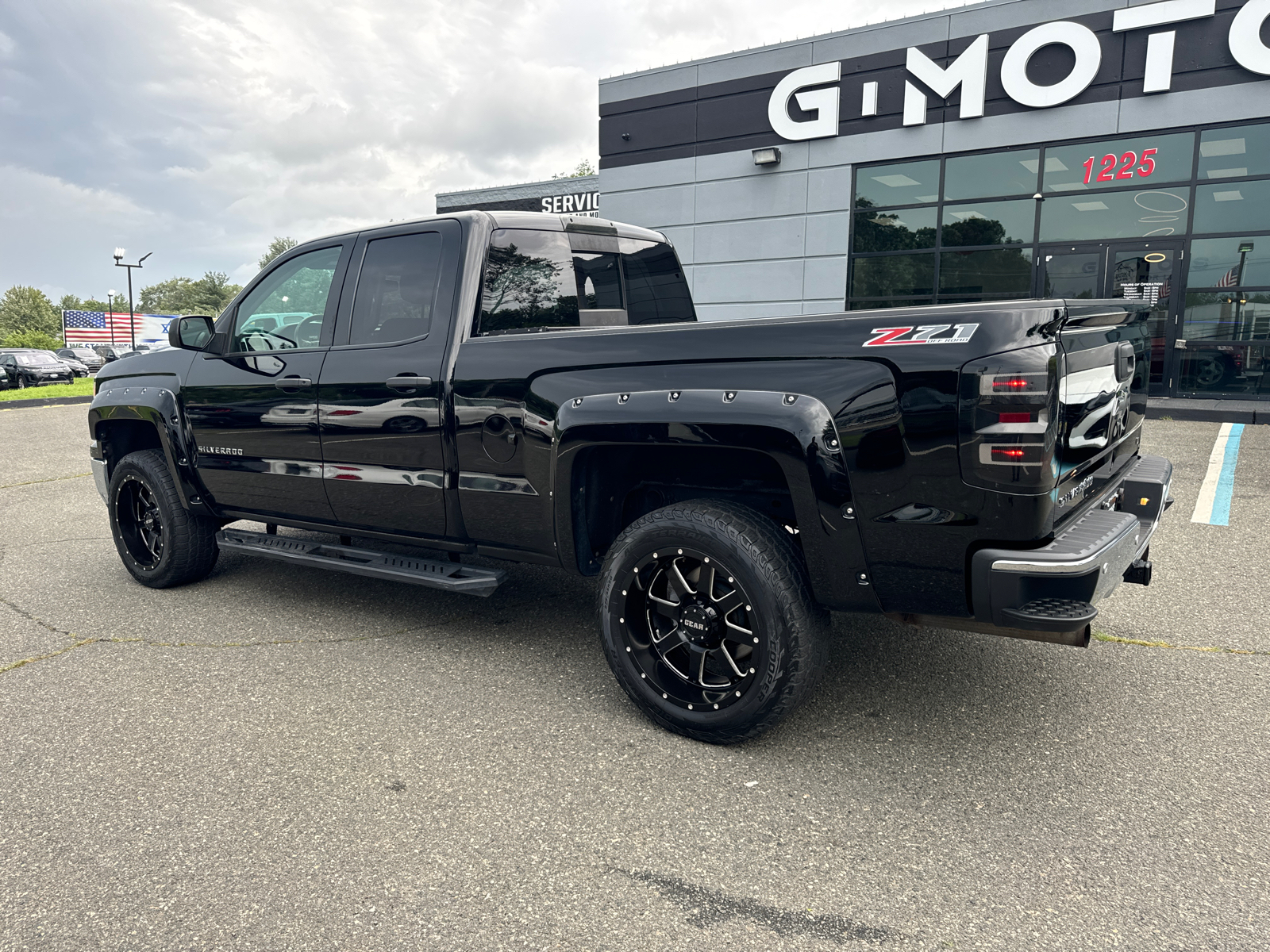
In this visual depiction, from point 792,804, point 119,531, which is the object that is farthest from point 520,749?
point 119,531

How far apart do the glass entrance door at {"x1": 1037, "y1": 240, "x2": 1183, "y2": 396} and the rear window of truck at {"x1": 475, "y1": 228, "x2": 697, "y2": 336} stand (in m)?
11.0

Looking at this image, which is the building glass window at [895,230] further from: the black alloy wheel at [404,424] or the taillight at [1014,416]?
the taillight at [1014,416]

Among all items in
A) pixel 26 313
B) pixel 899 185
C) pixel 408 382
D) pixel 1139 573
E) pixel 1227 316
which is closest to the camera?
→ pixel 1139 573

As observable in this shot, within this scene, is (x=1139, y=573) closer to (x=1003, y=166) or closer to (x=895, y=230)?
(x=1003, y=166)

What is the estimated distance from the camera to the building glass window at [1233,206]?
12.3 metres

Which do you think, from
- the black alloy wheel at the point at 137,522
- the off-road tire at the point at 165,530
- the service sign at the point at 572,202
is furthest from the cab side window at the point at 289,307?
the service sign at the point at 572,202

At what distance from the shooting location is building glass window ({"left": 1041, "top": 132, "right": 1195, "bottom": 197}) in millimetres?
12617

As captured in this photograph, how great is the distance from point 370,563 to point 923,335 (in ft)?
9.13

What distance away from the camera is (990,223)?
13.8 m

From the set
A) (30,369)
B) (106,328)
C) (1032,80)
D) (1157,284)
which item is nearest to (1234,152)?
(1157,284)

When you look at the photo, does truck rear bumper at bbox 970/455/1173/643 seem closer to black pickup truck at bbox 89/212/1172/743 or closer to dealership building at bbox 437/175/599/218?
black pickup truck at bbox 89/212/1172/743

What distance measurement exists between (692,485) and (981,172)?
42.4 ft

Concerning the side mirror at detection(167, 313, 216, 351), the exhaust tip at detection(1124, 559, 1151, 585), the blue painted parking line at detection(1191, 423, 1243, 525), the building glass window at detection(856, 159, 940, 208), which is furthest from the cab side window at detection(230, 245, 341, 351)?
the building glass window at detection(856, 159, 940, 208)

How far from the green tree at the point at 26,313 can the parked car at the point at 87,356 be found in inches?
2315
